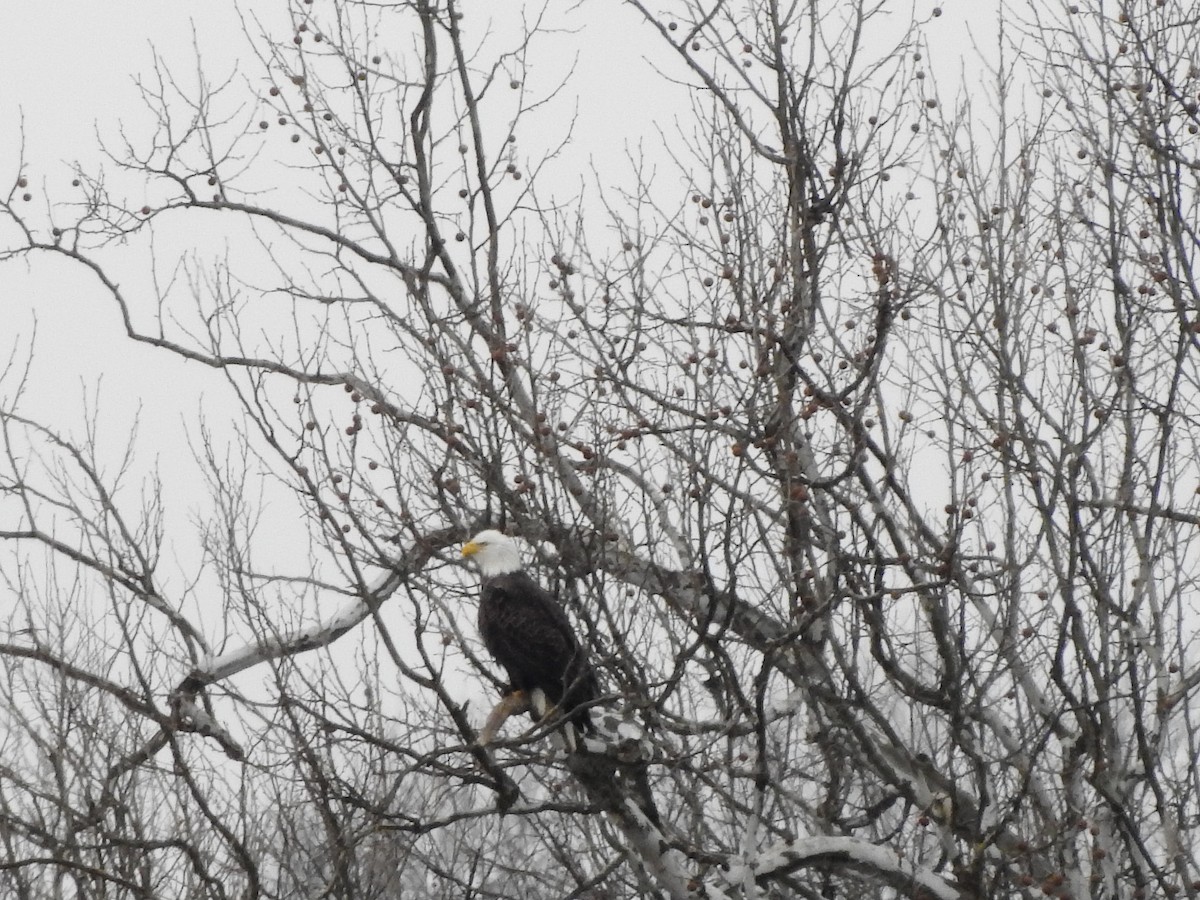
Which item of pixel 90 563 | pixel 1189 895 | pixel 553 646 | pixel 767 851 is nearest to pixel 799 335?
pixel 553 646

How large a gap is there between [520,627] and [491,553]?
0.31m

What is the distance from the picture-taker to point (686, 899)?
181 inches

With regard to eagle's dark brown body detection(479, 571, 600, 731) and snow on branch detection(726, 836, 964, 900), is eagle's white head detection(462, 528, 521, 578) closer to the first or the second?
eagle's dark brown body detection(479, 571, 600, 731)

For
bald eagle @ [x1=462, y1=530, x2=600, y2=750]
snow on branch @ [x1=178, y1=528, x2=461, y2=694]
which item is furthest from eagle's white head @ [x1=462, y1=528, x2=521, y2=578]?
snow on branch @ [x1=178, y1=528, x2=461, y2=694]

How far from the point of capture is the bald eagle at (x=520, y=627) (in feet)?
17.1

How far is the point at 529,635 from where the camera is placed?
524 cm

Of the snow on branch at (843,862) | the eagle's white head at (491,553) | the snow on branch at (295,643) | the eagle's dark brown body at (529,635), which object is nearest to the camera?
the snow on branch at (843,862)

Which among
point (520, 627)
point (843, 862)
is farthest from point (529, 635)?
point (843, 862)

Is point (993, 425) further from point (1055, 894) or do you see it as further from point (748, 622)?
point (1055, 894)

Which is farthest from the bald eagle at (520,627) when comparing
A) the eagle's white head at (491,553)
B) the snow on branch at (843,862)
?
the snow on branch at (843,862)

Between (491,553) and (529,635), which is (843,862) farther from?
(491,553)

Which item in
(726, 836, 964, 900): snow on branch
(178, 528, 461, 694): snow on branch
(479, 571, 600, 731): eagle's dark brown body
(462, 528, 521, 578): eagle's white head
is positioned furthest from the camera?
(178, 528, 461, 694): snow on branch

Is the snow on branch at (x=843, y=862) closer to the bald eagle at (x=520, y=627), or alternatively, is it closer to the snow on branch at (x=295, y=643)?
the bald eagle at (x=520, y=627)

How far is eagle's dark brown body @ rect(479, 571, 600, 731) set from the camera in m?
5.19
